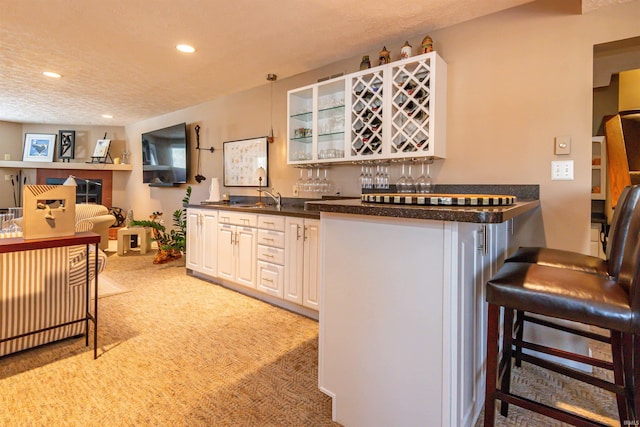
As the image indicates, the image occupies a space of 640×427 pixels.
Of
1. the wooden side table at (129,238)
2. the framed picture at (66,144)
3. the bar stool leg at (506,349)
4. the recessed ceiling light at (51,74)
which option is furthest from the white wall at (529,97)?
the framed picture at (66,144)

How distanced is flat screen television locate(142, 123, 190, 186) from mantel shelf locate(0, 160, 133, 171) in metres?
1.13

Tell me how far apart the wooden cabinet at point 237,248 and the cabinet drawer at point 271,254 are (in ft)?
0.34

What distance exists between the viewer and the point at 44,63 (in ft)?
11.0

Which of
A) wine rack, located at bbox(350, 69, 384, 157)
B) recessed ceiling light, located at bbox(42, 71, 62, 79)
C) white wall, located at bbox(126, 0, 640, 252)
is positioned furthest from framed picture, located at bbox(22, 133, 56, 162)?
white wall, located at bbox(126, 0, 640, 252)

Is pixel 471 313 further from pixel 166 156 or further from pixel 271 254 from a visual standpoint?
pixel 166 156

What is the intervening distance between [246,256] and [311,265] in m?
0.85

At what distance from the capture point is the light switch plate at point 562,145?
207cm

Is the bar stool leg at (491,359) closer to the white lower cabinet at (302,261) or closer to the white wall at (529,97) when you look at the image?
the white wall at (529,97)

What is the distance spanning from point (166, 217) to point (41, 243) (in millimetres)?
3931

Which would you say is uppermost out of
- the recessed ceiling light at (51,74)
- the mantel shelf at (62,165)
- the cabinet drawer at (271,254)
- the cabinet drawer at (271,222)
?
the recessed ceiling light at (51,74)

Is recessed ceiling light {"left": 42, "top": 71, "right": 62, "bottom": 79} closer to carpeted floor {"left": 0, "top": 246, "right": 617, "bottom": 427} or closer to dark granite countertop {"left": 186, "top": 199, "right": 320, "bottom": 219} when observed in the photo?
dark granite countertop {"left": 186, "top": 199, "right": 320, "bottom": 219}

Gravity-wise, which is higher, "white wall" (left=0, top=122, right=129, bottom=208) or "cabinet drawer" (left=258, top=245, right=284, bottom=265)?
"white wall" (left=0, top=122, right=129, bottom=208)

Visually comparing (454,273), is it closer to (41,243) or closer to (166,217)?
(41,243)

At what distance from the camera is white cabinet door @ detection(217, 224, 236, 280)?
3.39 m
